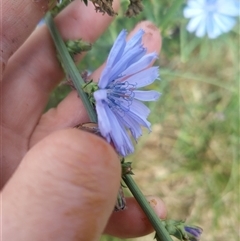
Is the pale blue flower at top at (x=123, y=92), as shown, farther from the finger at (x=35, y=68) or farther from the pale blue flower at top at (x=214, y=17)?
the pale blue flower at top at (x=214, y=17)

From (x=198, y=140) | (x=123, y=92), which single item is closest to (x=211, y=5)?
(x=198, y=140)

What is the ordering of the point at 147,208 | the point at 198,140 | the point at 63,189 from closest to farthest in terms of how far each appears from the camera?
the point at 63,189, the point at 147,208, the point at 198,140

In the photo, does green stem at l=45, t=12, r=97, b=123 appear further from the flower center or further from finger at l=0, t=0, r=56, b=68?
the flower center

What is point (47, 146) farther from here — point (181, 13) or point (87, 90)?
point (181, 13)

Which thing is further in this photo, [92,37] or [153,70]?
[92,37]

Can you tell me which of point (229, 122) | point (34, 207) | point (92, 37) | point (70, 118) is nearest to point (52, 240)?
point (34, 207)

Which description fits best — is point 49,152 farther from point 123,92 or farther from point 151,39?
point 151,39

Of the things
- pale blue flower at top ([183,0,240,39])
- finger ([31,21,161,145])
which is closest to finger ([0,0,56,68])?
finger ([31,21,161,145])
